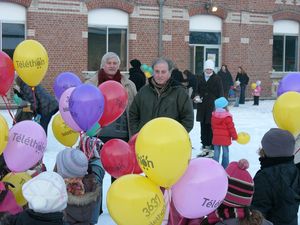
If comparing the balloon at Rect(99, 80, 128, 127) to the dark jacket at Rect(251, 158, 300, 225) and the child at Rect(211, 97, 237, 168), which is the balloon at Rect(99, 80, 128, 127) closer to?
the dark jacket at Rect(251, 158, 300, 225)

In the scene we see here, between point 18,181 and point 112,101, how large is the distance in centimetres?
112

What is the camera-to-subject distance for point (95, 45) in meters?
17.4

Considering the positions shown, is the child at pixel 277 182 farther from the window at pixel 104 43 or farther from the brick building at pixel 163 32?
the window at pixel 104 43

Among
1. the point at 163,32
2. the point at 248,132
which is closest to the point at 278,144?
the point at 248,132

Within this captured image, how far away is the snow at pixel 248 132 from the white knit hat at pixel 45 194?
2.57 m

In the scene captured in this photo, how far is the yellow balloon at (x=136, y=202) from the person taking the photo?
2631mm

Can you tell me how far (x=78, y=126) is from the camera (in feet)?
13.6

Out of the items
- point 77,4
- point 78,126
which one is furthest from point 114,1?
point 78,126

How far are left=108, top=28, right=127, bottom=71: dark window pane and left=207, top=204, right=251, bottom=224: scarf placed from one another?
15.1 metres

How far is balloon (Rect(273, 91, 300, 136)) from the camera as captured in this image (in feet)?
14.2

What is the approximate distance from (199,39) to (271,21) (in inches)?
146

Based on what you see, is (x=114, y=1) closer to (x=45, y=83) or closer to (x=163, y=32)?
(x=163, y=32)

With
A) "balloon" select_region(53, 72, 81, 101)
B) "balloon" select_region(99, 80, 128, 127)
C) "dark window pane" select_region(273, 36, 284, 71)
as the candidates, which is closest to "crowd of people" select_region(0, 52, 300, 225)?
"balloon" select_region(99, 80, 128, 127)

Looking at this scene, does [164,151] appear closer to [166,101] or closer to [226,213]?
[226,213]
